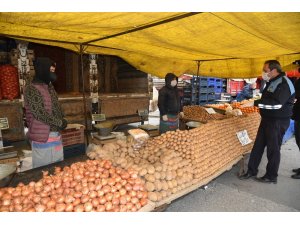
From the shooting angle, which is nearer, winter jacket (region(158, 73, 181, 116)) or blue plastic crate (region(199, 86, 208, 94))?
winter jacket (region(158, 73, 181, 116))

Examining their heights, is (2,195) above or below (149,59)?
below

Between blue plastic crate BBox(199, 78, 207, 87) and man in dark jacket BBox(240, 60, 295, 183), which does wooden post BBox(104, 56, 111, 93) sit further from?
man in dark jacket BBox(240, 60, 295, 183)

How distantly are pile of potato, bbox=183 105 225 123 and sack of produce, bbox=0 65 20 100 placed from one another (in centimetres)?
503

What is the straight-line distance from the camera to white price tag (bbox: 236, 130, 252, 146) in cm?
445

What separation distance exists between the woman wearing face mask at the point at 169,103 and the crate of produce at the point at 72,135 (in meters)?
2.07

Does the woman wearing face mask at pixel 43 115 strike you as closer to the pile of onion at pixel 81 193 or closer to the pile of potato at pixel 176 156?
the pile of potato at pixel 176 156

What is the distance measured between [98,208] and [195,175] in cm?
148

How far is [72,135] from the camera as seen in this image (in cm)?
530

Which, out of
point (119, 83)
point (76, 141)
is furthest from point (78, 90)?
point (76, 141)

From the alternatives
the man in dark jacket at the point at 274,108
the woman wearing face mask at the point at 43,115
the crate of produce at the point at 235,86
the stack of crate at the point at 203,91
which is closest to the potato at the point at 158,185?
the woman wearing face mask at the point at 43,115

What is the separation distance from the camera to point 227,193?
377 cm

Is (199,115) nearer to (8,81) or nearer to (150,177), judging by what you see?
(150,177)

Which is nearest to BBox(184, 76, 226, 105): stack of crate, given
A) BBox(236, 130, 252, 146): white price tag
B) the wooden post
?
the wooden post
